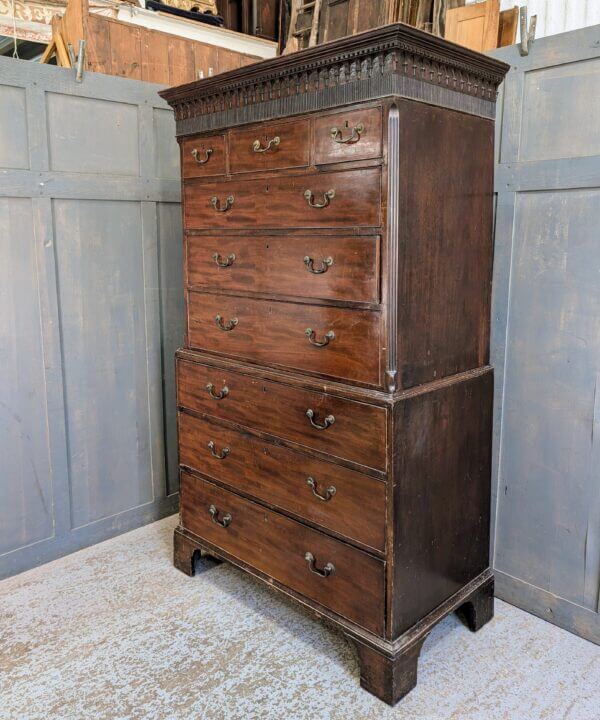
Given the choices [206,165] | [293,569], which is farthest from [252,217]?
[293,569]

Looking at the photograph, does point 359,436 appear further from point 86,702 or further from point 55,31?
point 55,31

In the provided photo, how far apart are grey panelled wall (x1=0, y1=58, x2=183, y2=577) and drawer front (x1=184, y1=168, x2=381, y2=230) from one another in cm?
51

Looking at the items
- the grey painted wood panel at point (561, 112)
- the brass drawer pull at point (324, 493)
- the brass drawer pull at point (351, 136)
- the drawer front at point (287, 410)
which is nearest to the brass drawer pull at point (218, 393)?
the drawer front at point (287, 410)

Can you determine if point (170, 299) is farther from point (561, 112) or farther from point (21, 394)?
point (561, 112)

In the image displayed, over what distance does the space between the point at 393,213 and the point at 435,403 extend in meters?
0.55

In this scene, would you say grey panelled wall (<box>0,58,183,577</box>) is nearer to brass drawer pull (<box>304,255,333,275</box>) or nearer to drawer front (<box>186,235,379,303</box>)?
drawer front (<box>186,235,379,303</box>)

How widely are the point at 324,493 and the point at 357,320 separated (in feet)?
1.75

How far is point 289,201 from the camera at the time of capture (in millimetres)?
1854

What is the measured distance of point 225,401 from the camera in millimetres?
2168

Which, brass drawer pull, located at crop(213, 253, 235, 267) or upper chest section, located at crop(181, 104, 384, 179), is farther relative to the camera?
brass drawer pull, located at crop(213, 253, 235, 267)

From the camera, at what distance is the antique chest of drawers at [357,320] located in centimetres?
167

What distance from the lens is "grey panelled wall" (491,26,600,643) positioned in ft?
6.25

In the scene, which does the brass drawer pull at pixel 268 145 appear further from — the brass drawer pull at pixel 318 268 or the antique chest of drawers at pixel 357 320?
the brass drawer pull at pixel 318 268

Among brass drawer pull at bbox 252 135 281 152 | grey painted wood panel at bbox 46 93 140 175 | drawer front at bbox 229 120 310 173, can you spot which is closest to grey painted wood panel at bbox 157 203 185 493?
grey painted wood panel at bbox 46 93 140 175
